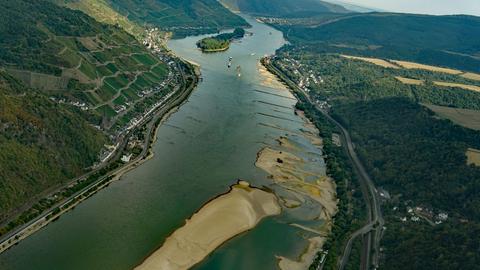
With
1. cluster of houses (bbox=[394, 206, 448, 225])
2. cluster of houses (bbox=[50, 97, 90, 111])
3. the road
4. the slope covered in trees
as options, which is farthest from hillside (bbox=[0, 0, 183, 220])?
cluster of houses (bbox=[394, 206, 448, 225])

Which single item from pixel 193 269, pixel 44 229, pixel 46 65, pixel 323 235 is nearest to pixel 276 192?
pixel 323 235

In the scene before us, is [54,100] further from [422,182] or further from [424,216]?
[422,182]

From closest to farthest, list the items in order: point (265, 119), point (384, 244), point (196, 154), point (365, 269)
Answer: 1. point (365, 269)
2. point (384, 244)
3. point (196, 154)
4. point (265, 119)

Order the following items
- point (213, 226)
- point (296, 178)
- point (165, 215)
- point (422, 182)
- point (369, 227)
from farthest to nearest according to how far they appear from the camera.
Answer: point (296, 178) → point (422, 182) → point (369, 227) → point (165, 215) → point (213, 226)

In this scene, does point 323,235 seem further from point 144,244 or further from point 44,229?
point 44,229

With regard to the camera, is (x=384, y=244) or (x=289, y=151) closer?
(x=384, y=244)

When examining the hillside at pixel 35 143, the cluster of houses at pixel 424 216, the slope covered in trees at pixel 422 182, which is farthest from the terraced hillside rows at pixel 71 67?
the cluster of houses at pixel 424 216

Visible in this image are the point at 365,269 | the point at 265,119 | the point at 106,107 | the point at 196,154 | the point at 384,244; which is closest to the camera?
the point at 365,269

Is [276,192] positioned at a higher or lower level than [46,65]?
lower

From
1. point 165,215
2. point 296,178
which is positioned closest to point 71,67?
point 165,215
